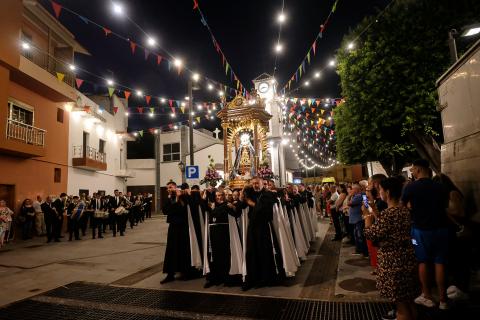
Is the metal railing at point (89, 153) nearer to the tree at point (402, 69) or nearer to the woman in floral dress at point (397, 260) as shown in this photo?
the tree at point (402, 69)

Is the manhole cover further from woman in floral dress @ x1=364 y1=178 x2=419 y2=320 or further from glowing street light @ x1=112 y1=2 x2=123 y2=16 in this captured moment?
glowing street light @ x1=112 y1=2 x2=123 y2=16

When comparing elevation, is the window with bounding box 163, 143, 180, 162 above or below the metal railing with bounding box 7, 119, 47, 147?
above

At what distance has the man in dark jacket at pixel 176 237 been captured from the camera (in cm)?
624

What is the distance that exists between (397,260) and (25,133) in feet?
51.9

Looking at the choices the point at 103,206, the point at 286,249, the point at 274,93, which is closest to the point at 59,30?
the point at 103,206

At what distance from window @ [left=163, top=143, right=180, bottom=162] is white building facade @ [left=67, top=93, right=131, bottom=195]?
4168mm

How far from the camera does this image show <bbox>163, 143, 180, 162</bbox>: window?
29.7 meters

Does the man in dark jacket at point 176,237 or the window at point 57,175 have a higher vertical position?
the window at point 57,175

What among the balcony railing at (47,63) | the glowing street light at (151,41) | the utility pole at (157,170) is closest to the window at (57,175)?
the balcony railing at (47,63)

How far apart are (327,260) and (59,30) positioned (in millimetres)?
18338

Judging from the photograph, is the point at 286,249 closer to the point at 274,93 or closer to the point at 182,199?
the point at 182,199

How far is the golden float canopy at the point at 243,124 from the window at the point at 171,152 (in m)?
15.1

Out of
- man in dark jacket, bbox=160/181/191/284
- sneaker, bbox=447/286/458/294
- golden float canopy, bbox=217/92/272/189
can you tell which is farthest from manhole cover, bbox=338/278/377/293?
golden float canopy, bbox=217/92/272/189

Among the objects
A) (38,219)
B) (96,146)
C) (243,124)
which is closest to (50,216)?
(38,219)
